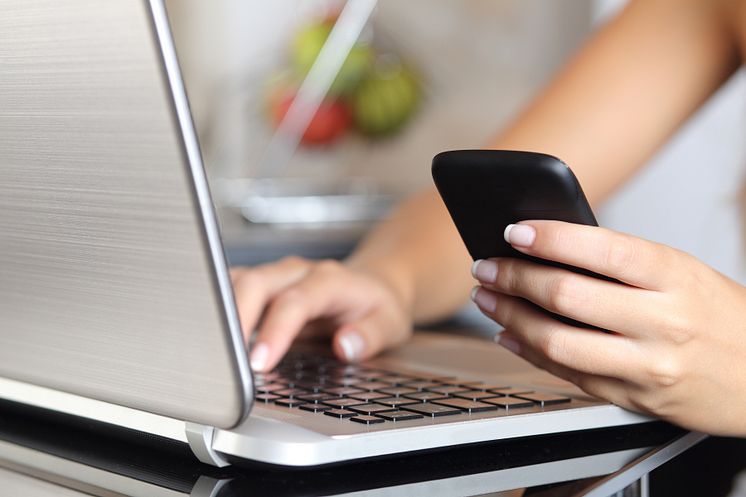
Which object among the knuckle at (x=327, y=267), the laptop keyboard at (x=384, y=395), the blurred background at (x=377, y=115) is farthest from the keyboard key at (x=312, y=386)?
the blurred background at (x=377, y=115)

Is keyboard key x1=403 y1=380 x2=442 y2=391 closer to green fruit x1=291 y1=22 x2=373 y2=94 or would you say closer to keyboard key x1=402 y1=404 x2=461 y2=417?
keyboard key x1=402 y1=404 x2=461 y2=417

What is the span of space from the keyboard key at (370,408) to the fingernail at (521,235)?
9 cm

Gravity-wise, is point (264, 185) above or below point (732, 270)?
above

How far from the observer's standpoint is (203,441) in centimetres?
38

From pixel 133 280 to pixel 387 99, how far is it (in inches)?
54.4

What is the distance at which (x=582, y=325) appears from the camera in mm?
464

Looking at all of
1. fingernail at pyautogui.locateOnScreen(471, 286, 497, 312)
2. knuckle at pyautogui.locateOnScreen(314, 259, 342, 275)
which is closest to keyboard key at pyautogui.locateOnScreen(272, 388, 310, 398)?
fingernail at pyautogui.locateOnScreen(471, 286, 497, 312)

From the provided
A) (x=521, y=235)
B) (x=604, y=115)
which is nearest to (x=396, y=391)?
(x=521, y=235)

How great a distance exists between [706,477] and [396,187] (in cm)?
144

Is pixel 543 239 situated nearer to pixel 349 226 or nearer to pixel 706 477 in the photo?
pixel 706 477

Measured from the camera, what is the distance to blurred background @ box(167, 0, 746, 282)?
1.42 metres

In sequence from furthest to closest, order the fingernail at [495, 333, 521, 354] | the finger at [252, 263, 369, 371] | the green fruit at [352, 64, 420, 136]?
the green fruit at [352, 64, 420, 136], the finger at [252, 263, 369, 371], the fingernail at [495, 333, 521, 354]

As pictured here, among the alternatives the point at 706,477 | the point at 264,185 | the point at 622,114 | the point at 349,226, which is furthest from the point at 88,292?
the point at 264,185

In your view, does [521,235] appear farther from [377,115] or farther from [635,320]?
[377,115]
